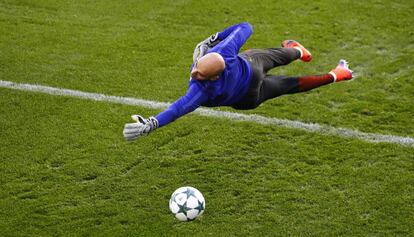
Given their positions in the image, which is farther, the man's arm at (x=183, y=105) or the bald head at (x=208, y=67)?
the bald head at (x=208, y=67)

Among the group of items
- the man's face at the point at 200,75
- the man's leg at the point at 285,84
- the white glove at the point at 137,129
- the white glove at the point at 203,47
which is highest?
the white glove at the point at 203,47

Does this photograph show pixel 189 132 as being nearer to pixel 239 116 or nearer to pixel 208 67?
pixel 239 116

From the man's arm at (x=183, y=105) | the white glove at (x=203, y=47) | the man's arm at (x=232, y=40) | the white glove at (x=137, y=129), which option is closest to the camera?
the white glove at (x=137, y=129)

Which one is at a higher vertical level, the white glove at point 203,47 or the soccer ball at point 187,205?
the white glove at point 203,47

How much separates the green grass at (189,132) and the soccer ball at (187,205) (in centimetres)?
22

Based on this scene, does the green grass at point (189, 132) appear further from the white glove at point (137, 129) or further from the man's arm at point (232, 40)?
the man's arm at point (232, 40)

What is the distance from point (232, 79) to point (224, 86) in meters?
0.16

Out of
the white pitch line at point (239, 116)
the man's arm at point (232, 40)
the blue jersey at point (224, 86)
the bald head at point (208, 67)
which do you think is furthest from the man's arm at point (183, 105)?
the white pitch line at point (239, 116)

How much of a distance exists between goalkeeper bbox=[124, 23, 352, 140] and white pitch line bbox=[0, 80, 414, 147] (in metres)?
0.69

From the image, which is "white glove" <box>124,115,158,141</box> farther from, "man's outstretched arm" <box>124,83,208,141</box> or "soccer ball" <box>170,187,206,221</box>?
"soccer ball" <box>170,187,206,221</box>

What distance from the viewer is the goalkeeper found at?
709cm

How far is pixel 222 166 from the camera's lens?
327 inches

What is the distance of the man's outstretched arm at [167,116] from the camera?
677 centimetres

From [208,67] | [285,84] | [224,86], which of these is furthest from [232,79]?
[285,84]
